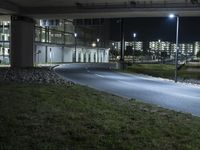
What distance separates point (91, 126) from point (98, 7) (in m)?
31.9

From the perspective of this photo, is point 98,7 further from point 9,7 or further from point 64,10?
point 9,7

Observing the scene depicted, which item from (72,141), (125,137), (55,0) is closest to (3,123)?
(72,141)

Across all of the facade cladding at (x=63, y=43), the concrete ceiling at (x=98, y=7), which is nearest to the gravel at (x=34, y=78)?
the concrete ceiling at (x=98, y=7)

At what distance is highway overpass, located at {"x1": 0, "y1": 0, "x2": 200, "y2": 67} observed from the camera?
128 feet

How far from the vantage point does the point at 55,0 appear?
38875mm

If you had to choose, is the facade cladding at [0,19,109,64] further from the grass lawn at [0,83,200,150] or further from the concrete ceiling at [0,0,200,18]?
the grass lawn at [0,83,200,150]

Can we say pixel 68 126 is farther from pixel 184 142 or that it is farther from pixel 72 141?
pixel 184 142

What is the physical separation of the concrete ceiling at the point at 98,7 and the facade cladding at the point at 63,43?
1300 centimetres

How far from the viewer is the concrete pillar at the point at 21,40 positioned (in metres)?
47.8

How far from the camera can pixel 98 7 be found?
41.3m

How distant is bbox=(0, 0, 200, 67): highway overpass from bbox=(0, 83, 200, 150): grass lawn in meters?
25.3

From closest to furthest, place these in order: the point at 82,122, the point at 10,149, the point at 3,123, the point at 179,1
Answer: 1. the point at 10,149
2. the point at 3,123
3. the point at 82,122
4. the point at 179,1

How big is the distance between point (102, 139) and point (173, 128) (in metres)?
2.50

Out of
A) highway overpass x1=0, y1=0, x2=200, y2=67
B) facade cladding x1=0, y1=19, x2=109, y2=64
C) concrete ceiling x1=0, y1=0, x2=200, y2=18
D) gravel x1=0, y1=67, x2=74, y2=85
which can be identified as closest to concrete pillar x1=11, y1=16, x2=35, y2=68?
highway overpass x1=0, y1=0, x2=200, y2=67
